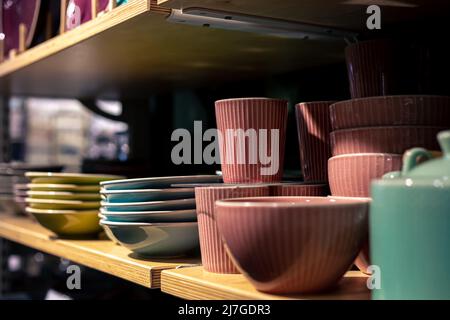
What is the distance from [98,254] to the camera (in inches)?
43.5

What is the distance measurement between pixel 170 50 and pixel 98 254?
0.42 metres

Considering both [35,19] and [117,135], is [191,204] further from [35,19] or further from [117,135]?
[117,135]

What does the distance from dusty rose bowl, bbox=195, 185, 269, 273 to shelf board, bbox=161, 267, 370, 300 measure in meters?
0.01

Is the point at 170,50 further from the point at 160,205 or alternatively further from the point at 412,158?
the point at 412,158

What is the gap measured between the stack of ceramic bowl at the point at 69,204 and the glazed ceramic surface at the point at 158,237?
1.05 ft

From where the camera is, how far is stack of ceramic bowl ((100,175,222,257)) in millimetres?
978

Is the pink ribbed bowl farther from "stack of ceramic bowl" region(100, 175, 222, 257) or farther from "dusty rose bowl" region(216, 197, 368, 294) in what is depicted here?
"dusty rose bowl" region(216, 197, 368, 294)

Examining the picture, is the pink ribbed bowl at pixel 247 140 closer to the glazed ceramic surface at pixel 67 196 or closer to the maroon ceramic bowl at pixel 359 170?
the maroon ceramic bowl at pixel 359 170

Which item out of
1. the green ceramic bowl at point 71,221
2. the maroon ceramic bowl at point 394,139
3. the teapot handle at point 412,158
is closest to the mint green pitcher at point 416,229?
the teapot handle at point 412,158

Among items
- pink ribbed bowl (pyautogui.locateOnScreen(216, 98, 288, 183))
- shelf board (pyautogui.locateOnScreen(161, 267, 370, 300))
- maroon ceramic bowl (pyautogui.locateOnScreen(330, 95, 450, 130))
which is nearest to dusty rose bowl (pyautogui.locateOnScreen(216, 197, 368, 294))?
shelf board (pyautogui.locateOnScreen(161, 267, 370, 300))

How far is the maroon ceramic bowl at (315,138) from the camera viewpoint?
0.96m

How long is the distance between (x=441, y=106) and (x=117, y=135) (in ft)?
5.31

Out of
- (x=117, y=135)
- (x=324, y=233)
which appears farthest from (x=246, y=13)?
(x=117, y=135)

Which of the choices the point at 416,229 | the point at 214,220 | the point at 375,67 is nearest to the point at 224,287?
the point at 214,220
